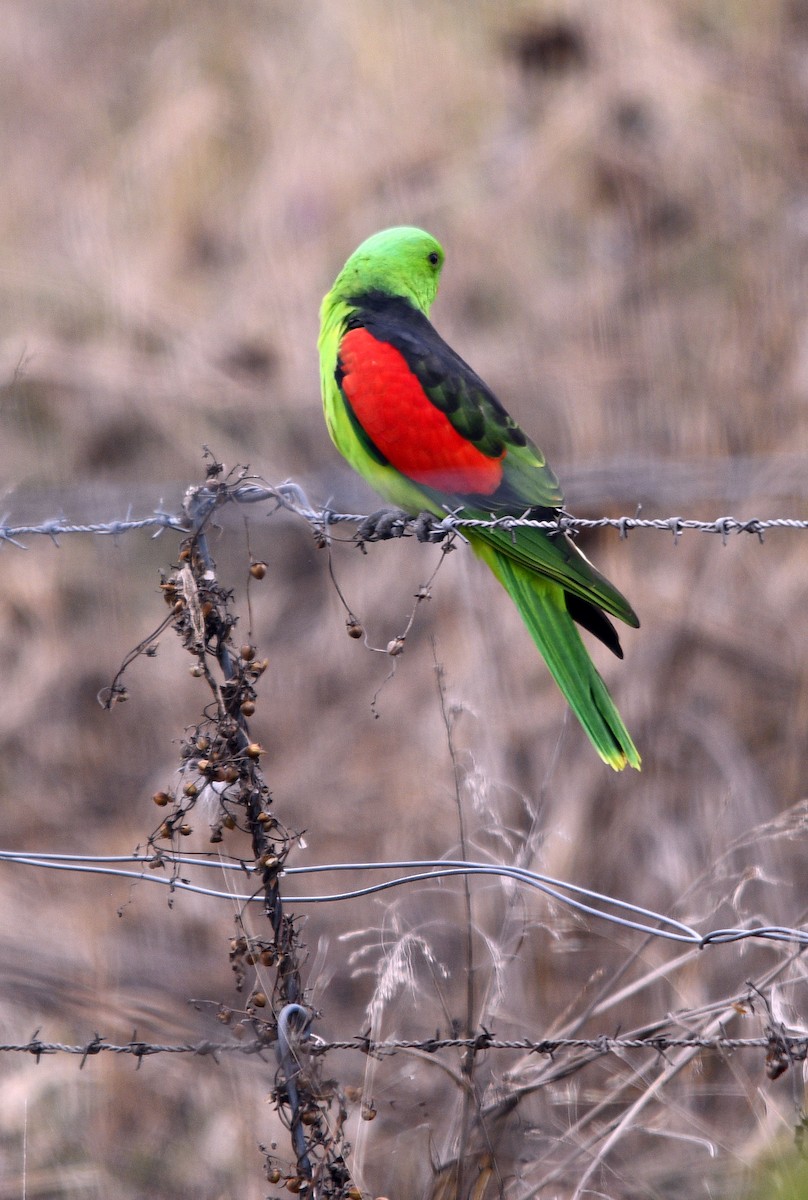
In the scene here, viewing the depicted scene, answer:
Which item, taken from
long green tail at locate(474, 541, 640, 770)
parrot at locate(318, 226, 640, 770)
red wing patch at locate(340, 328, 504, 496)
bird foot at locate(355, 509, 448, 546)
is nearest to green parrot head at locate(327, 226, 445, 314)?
parrot at locate(318, 226, 640, 770)

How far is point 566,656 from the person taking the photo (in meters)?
3.70

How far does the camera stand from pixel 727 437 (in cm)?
695

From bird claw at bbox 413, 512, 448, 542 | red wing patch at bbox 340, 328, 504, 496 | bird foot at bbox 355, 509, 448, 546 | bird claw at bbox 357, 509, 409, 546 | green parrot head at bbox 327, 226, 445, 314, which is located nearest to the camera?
bird claw at bbox 413, 512, 448, 542

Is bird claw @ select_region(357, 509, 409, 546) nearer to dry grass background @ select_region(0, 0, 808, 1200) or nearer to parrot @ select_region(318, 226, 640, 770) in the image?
parrot @ select_region(318, 226, 640, 770)

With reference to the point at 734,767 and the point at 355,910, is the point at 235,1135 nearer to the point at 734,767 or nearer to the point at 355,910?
the point at 355,910

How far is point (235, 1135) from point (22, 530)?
110 inches

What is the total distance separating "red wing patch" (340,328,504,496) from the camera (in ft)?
12.9

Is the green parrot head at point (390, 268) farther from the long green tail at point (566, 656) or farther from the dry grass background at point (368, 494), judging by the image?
the long green tail at point (566, 656)

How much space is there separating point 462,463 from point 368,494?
3.11 ft

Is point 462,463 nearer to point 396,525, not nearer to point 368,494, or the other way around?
point 396,525

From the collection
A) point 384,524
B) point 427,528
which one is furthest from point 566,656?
point 384,524

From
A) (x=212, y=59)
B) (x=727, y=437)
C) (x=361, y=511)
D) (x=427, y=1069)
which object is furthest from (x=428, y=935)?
(x=212, y=59)

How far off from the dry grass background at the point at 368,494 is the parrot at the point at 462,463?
59cm

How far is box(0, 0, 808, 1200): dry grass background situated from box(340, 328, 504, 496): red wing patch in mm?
653
